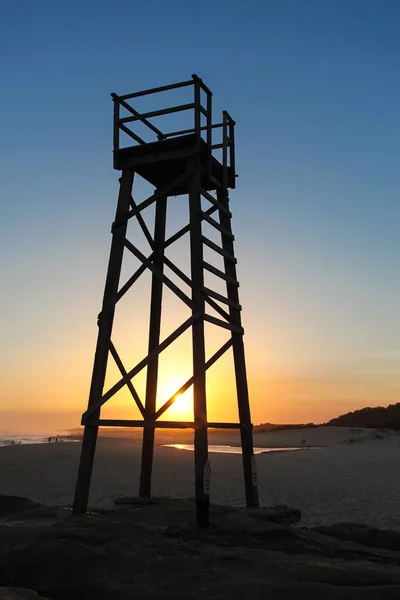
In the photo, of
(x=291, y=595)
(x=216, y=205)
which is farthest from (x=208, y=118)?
(x=291, y=595)

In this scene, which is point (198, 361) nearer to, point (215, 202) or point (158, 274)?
point (158, 274)

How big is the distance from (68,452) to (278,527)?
2240cm

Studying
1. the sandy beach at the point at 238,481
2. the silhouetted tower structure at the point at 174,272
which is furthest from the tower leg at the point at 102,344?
the sandy beach at the point at 238,481

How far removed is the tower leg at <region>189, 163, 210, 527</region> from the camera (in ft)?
26.3

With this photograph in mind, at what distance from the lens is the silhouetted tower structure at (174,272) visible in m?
9.29

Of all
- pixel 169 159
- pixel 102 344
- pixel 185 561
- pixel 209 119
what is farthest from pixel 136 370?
pixel 209 119

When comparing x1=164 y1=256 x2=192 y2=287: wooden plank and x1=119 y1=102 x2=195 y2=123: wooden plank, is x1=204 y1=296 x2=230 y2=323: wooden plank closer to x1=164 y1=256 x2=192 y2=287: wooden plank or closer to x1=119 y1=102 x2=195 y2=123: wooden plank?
x1=164 y1=256 x2=192 y2=287: wooden plank

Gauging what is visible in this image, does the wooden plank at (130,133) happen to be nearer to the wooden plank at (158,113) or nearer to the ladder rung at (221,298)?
the wooden plank at (158,113)

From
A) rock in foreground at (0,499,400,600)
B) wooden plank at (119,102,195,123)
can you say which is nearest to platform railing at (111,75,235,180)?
wooden plank at (119,102,195,123)

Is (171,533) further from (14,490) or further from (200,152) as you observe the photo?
(14,490)

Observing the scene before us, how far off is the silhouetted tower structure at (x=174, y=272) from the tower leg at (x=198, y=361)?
17mm

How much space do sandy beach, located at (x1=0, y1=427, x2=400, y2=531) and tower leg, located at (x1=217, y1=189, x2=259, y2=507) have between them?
2.37m

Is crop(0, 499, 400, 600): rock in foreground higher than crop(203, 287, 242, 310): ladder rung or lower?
lower

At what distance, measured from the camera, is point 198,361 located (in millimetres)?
9016
